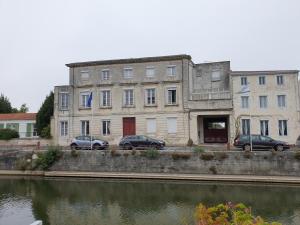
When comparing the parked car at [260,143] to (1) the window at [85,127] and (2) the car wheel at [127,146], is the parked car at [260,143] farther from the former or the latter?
(1) the window at [85,127]

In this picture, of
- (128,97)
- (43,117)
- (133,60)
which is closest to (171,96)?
(128,97)

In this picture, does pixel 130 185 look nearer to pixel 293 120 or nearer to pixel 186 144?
pixel 186 144

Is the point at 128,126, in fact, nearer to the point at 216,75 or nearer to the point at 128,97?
the point at 128,97

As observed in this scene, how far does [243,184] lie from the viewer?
25.8 m

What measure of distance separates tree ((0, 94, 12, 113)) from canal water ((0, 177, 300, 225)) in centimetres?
4054

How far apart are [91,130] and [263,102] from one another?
19.0 meters

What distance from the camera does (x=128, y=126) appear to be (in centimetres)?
3919

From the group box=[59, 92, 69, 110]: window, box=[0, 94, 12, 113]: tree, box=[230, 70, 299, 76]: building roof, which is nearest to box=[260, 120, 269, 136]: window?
box=[230, 70, 299, 76]: building roof

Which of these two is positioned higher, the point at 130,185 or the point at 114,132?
the point at 114,132

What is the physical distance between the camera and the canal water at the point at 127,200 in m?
Result: 17.3

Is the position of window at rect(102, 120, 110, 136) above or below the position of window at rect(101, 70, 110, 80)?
below

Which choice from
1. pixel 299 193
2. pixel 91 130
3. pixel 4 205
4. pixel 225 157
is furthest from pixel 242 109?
pixel 4 205

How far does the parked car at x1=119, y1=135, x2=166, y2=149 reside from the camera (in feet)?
104

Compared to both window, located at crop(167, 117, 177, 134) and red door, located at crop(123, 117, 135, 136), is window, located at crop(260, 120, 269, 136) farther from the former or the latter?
red door, located at crop(123, 117, 135, 136)
